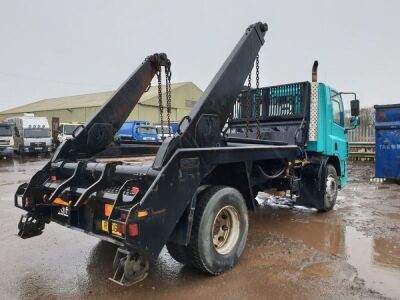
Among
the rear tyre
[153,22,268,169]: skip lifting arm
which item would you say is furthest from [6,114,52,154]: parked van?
[153,22,268,169]: skip lifting arm

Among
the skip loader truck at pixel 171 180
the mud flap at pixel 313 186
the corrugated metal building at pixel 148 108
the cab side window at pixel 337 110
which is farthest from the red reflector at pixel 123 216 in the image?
the corrugated metal building at pixel 148 108

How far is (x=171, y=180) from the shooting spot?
10.8ft

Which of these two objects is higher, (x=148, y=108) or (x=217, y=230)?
(x=148, y=108)

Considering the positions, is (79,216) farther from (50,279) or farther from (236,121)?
(236,121)

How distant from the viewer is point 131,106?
213 inches

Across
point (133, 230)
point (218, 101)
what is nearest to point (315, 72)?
point (218, 101)

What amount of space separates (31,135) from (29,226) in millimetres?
22537

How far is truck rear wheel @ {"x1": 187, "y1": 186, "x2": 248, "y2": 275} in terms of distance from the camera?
144 inches

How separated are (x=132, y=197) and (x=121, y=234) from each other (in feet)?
1.22

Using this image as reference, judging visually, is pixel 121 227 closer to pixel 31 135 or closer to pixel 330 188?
pixel 330 188

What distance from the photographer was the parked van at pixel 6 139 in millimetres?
22703

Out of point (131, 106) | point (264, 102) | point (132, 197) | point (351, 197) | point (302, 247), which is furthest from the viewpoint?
point (351, 197)

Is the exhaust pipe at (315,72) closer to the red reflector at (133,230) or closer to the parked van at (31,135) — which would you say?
the red reflector at (133,230)

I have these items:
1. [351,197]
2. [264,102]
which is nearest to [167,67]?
[264,102]
